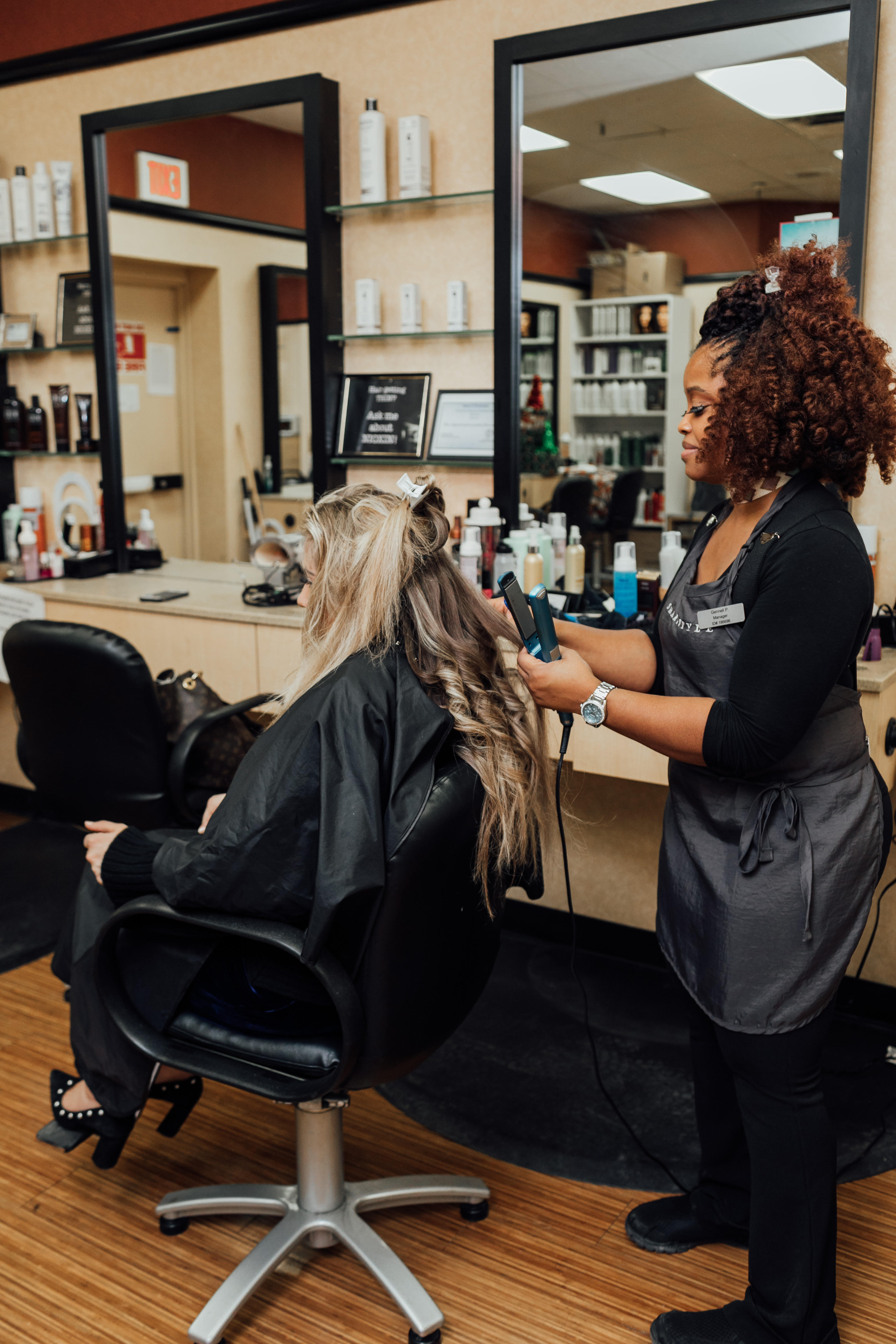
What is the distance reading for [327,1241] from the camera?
187 centimetres

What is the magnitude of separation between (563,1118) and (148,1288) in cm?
85

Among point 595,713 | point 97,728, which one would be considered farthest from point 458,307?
point 595,713

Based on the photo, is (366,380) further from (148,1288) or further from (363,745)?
(148,1288)

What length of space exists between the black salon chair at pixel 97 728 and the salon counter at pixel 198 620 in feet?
1.27

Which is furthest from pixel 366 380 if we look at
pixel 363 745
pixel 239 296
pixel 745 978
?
pixel 745 978

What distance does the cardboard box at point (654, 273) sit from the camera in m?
Result: 2.52

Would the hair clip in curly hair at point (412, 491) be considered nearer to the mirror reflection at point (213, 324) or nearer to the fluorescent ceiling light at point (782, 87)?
the fluorescent ceiling light at point (782, 87)

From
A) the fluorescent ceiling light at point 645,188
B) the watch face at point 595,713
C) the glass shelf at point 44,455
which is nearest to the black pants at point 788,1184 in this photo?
the watch face at point 595,713

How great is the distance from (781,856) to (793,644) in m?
0.31

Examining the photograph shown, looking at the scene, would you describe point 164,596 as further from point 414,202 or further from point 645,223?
point 645,223

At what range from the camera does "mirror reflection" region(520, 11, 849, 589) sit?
7.61 ft

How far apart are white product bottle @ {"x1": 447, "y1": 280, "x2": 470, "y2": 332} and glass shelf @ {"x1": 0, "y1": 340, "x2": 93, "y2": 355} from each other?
1.35m

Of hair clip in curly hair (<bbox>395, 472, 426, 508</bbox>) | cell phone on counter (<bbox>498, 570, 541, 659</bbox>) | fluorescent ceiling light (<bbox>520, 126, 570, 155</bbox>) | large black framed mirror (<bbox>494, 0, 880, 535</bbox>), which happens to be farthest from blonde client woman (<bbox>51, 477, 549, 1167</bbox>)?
fluorescent ceiling light (<bbox>520, 126, 570, 155</bbox>)

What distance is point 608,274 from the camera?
8.57ft
